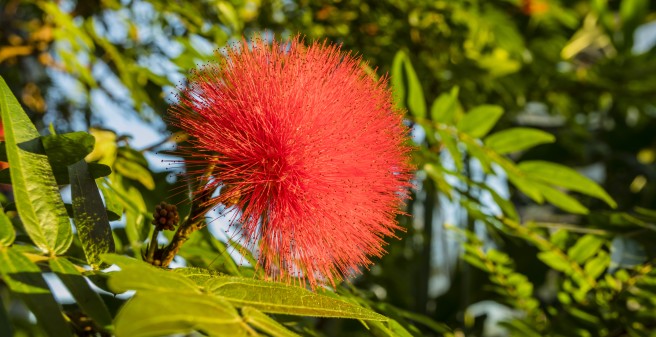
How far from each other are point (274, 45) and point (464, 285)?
1602mm

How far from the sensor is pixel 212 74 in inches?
38.9

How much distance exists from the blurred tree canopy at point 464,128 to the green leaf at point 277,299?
152 mm

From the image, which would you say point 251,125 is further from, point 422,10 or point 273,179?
point 422,10

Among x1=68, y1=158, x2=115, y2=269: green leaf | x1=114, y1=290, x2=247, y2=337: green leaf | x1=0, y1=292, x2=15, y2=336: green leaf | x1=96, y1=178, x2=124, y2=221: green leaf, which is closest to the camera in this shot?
x1=114, y1=290, x2=247, y2=337: green leaf

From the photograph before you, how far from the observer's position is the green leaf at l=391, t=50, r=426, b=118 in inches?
57.6

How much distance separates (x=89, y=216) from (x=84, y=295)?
0.13 metres

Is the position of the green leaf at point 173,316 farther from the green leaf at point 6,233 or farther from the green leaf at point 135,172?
the green leaf at point 135,172

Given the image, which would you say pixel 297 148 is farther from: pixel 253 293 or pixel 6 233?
pixel 6 233

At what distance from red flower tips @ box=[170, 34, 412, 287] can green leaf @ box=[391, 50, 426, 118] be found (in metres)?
0.45

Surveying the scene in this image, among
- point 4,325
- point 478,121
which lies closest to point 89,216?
point 4,325

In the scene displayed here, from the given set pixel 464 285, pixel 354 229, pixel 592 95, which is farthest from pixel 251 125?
pixel 592 95

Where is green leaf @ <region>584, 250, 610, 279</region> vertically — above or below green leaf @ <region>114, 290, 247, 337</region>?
below

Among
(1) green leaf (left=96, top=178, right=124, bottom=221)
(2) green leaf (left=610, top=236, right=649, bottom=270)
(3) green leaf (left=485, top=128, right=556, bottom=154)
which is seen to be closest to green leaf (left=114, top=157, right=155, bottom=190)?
(1) green leaf (left=96, top=178, right=124, bottom=221)

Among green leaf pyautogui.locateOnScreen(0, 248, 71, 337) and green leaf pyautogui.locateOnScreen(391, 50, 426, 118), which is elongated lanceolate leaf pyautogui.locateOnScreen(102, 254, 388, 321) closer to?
green leaf pyautogui.locateOnScreen(0, 248, 71, 337)
